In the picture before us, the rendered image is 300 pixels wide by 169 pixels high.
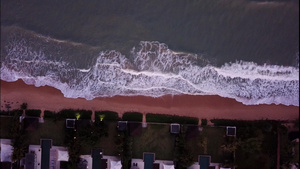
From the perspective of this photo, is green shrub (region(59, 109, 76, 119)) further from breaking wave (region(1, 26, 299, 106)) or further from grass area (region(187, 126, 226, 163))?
grass area (region(187, 126, 226, 163))

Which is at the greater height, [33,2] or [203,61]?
[33,2]

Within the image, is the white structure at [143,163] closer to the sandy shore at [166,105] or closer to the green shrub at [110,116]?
the green shrub at [110,116]

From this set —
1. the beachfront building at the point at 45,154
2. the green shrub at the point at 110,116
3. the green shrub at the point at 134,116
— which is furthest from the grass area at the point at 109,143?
the beachfront building at the point at 45,154

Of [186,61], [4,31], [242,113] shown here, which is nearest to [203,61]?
[186,61]

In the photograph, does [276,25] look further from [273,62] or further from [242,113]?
[242,113]

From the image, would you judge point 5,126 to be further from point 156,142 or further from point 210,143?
point 210,143

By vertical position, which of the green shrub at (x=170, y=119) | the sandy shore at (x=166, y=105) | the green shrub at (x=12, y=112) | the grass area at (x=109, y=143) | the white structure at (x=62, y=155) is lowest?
the white structure at (x=62, y=155)
